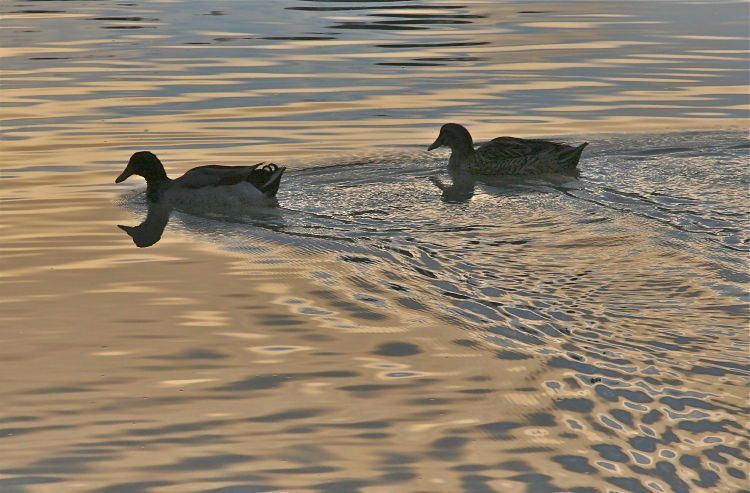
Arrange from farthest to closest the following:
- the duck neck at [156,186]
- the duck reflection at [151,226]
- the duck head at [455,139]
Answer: the duck head at [455,139] < the duck neck at [156,186] < the duck reflection at [151,226]

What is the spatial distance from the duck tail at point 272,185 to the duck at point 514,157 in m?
2.49

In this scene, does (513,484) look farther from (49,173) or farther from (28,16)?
(28,16)

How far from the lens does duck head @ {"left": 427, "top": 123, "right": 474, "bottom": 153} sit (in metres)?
15.7

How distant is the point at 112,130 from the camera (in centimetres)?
1798

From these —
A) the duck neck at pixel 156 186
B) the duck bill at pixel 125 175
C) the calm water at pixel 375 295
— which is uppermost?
the duck bill at pixel 125 175

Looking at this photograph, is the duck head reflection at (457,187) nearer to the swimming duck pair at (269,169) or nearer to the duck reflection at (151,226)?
the swimming duck pair at (269,169)

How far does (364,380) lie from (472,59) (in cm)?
1635

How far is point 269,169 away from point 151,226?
147 centimetres

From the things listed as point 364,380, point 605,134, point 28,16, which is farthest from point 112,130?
point 28,16

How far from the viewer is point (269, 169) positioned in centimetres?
1402

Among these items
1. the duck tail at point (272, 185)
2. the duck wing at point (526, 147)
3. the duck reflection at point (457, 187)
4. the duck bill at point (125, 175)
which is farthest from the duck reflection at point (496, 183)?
the duck bill at point (125, 175)

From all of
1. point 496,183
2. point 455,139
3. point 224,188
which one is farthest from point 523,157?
point 224,188

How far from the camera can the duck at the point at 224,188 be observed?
44.1ft

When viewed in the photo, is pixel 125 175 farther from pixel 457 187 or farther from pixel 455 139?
pixel 455 139
